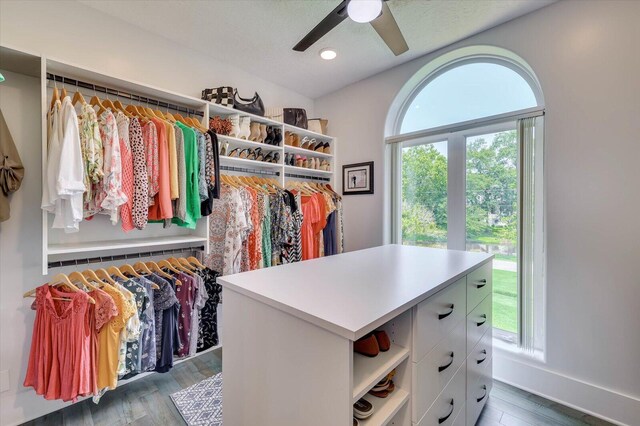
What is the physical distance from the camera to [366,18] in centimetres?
147

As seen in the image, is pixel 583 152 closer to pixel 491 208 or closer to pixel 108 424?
pixel 491 208

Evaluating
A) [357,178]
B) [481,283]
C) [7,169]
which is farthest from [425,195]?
[7,169]

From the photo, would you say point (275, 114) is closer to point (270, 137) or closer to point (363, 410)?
point (270, 137)

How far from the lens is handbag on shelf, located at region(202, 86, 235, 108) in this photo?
2432 millimetres

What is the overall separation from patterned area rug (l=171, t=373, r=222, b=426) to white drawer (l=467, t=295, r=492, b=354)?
1.54m

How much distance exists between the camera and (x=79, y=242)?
74.0 inches

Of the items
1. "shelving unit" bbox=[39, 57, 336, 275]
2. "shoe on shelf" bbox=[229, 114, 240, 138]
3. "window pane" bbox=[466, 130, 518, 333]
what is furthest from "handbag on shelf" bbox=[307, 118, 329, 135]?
"window pane" bbox=[466, 130, 518, 333]

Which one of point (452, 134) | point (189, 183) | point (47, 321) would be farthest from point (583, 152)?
point (47, 321)

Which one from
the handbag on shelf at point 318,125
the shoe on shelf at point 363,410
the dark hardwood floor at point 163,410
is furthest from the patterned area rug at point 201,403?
the handbag on shelf at point 318,125

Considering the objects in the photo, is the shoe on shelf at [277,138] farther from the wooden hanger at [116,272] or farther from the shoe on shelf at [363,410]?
the shoe on shelf at [363,410]

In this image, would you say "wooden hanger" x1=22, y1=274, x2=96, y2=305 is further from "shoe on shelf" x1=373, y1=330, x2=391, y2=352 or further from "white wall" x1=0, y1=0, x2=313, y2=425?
"shoe on shelf" x1=373, y1=330, x2=391, y2=352

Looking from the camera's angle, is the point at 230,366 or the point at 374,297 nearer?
the point at 374,297

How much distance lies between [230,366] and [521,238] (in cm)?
218

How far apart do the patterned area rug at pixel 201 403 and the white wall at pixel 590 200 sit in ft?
6.88
